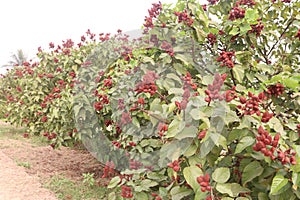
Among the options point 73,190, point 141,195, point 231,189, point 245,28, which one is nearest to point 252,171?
point 231,189

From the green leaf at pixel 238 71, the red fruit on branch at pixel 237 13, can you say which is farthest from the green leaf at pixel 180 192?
the red fruit on branch at pixel 237 13

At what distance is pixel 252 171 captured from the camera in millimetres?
1778

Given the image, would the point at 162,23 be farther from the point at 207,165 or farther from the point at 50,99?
the point at 50,99

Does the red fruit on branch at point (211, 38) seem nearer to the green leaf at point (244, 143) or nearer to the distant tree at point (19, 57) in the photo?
the green leaf at point (244, 143)

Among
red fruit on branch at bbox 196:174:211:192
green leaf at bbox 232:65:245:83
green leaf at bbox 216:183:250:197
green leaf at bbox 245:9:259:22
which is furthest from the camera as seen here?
green leaf at bbox 245:9:259:22

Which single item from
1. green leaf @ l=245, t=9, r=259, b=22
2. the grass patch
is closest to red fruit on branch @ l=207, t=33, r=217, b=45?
green leaf @ l=245, t=9, r=259, b=22

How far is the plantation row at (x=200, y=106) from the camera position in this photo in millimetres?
1703

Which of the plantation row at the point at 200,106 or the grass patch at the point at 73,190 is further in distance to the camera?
the grass patch at the point at 73,190

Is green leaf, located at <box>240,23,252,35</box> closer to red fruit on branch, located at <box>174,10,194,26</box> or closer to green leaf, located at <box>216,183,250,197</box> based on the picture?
red fruit on branch, located at <box>174,10,194,26</box>

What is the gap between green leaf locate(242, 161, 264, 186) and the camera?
1.77 metres

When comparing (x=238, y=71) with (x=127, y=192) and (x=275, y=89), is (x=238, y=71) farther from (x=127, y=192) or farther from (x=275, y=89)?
(x=127, y=192)

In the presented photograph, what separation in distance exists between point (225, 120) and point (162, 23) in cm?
155

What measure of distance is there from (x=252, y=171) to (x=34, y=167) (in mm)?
5148

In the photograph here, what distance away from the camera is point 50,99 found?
6.44 metres
